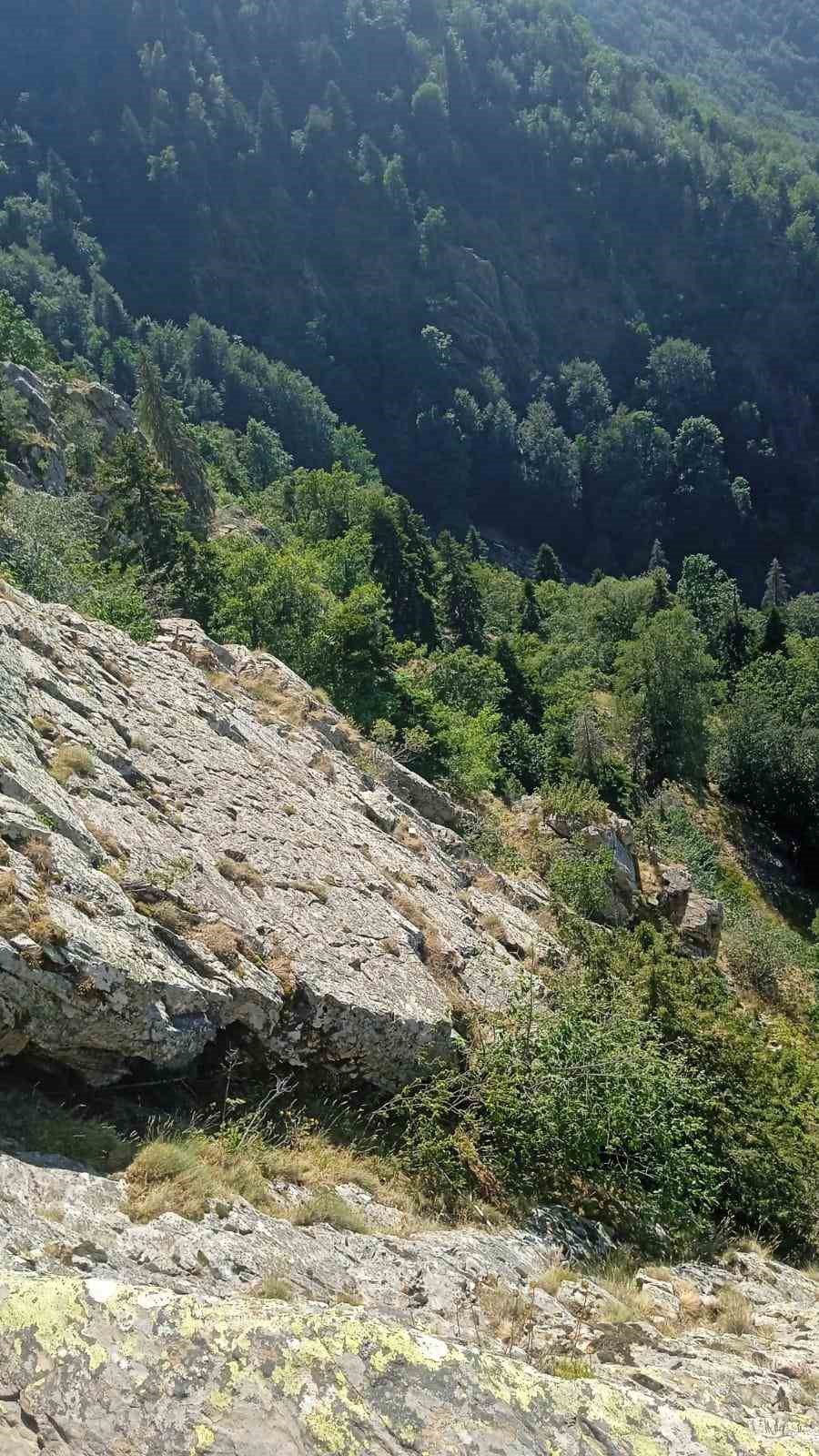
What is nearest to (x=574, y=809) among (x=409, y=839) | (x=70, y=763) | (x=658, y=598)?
(x=409, y=839)

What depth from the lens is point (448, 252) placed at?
561 ft

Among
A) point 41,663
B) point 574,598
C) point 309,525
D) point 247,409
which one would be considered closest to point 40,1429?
point 41,663

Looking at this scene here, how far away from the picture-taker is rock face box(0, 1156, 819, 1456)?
4566 millimetres

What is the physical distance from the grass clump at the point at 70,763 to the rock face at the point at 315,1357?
479 cm

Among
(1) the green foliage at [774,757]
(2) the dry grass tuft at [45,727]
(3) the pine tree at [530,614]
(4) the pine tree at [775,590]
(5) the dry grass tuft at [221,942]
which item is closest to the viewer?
(5) the dry grass tuft at [221,942]

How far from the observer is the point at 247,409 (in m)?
131

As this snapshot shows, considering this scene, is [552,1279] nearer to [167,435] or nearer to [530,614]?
[167,435]

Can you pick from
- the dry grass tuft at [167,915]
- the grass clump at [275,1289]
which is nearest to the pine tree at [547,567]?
the dry grass tuft at [167,915]

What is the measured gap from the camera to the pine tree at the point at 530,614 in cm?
7838

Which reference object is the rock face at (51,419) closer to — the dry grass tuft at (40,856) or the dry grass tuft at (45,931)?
the dry grass tuft at (40,856)

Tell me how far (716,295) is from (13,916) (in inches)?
7774

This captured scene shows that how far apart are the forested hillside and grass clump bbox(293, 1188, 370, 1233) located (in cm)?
12900

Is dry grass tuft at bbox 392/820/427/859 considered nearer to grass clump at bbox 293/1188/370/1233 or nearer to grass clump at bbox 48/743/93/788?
grass clump at bbox 48/743/93/788

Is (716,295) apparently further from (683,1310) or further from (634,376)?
(683,1310)
